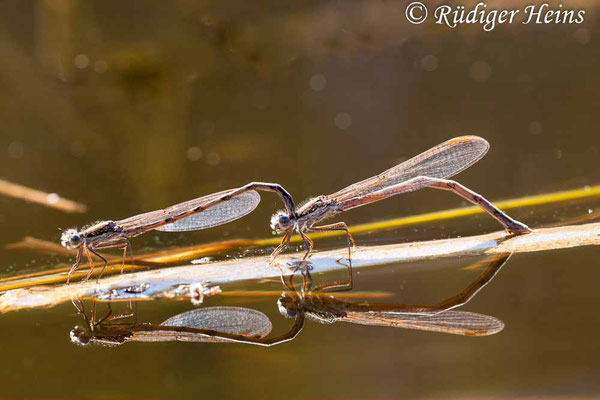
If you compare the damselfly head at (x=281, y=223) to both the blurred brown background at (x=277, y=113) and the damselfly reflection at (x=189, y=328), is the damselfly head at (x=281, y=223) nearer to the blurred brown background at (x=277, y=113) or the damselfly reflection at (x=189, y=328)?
the blurred brown background at (x=277, y=113)

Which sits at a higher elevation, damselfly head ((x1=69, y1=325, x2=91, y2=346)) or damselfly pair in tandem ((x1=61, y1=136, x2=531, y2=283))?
damselfly pair in tandem ((x1=61, y1=136, x2=531, y2=283))

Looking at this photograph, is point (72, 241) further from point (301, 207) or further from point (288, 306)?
point (288, 306)

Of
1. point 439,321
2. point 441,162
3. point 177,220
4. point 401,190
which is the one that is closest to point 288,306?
point 439,321

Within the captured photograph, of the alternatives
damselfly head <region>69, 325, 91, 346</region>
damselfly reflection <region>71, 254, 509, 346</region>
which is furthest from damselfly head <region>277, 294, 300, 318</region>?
damselfly head <region>69, 325, 91, 346</region>

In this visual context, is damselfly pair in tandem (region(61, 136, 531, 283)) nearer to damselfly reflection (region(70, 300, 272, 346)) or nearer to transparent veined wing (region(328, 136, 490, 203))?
transparent veined wing (region(328, 136, 490, 203))

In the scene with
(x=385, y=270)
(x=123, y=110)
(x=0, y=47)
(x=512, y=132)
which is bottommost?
(x=385, y=270)

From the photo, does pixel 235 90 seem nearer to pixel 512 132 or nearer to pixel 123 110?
pixel 123 110

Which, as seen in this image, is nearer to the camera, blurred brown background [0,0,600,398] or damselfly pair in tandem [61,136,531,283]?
damselfly pair in tandem [61,136,531,283]

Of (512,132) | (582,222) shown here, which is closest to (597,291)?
(582,222)
